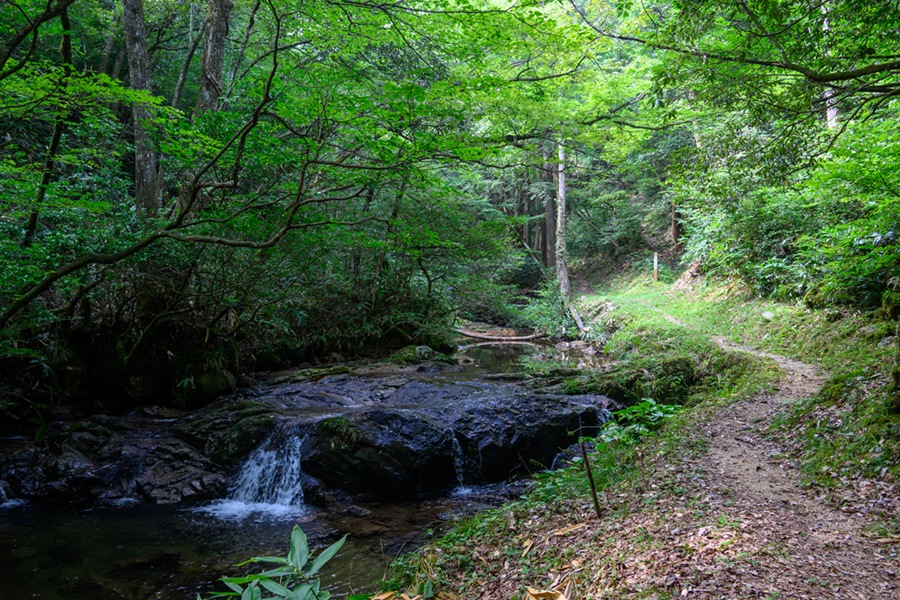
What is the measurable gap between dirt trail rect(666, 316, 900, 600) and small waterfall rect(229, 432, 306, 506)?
5563 mm

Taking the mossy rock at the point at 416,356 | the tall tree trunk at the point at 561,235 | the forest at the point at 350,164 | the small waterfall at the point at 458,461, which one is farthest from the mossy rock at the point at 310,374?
the tall tree trunk at the point at 561,235

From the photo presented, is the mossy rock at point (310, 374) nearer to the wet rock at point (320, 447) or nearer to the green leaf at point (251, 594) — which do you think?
the wet rock at point (320, 447)

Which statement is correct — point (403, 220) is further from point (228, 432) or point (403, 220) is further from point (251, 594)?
point (251, 594)

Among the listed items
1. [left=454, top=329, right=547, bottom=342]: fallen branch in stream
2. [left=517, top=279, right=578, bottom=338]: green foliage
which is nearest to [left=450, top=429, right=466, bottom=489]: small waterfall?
[left=517, top=279, right=578, bottom=338]: green foliage

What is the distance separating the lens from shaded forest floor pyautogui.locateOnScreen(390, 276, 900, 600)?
108 inches

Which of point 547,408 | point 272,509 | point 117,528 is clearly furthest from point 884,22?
point 117,528

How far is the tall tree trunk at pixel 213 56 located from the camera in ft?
31.0

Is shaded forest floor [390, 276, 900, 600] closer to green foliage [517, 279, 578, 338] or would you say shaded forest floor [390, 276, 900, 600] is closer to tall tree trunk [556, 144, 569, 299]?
green foliage [517, 279, 578, 338]

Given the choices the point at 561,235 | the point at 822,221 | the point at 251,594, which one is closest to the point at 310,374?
the point at 251,594

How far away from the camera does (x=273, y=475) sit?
7.00 m

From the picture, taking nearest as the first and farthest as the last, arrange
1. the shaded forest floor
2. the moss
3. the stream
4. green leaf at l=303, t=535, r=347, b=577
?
green leaf at l=303, t=535, r=347, b=577 < the shaded forest floor < the stream < the moss

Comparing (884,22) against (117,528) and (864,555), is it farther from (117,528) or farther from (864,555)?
(117,528)

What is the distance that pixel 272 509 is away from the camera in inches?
257

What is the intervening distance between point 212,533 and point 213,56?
30.0 feet
